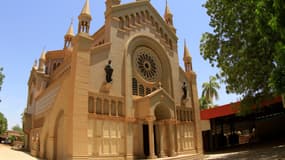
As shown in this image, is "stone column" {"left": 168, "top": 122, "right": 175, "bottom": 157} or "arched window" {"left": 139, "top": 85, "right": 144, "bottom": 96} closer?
"stone column" {"left": 168, "top": 122, "right": 175, "bottom": 157}

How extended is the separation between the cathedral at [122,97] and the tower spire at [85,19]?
8 cm

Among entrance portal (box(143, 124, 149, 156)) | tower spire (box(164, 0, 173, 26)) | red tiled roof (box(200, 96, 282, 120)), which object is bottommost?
entrance portal (box(143, 124, 149, 156))

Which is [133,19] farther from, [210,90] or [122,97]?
[210,90]

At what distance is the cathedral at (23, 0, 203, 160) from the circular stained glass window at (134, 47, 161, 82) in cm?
10

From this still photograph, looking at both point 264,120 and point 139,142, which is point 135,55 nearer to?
point 139,142

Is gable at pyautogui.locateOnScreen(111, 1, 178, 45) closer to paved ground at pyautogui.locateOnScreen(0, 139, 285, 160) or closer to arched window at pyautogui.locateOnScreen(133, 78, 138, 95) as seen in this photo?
arched window at pyautogui.locateOnScreen(133, 78, 138, 95)

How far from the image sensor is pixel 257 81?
18.2 metres

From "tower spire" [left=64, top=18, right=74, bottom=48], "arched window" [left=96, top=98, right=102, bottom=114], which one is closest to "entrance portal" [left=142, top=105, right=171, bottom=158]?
"arched window" [left=96, top=98, right=102, bottom=114]

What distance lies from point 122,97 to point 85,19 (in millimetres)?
7000

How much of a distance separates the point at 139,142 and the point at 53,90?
9.20 metres

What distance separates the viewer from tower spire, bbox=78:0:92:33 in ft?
61.6

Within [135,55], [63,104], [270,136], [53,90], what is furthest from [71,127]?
[270,136]

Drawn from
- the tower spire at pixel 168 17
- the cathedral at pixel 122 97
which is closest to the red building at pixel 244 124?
the cathedral at pixel 122 97

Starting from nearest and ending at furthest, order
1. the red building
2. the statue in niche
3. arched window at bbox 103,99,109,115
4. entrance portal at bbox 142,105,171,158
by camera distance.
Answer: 1. arched window at bbox 103,99,109,115
2. the statue in niche
3. entrance portal at bbox 142,105,171,158
4. the red building
